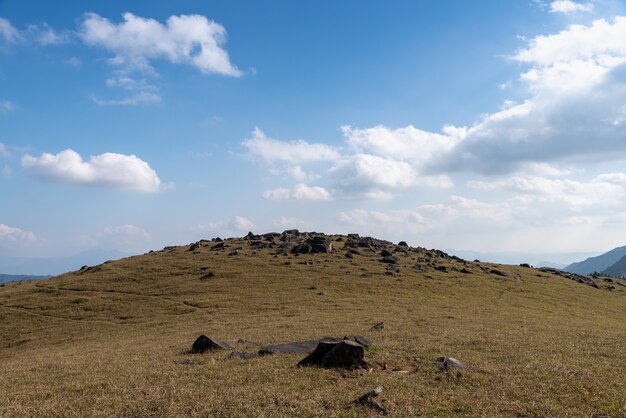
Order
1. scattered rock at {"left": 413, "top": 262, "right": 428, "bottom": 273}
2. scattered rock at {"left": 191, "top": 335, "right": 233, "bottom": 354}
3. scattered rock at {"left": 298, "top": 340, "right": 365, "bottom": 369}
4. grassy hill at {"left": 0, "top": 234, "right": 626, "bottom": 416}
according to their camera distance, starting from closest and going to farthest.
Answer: grassy hill at {"left": 0, "top": 234, "right": 626, "bottom": 416}, scattered rock at {"left": 298, "top": 340, "right": 365, "bottom": 369}, scattered rock at {"left": 191, "top": 335, "right": 233, "bottom": 354}, scattered rock at {"left": 413, "top": 262, "right": 428, "bottom": 273}

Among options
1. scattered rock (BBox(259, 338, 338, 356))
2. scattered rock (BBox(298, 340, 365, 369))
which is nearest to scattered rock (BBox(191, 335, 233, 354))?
scattered rock (BBox(259, 338, 338, 356))

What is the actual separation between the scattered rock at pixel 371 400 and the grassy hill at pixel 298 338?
16.4 inches

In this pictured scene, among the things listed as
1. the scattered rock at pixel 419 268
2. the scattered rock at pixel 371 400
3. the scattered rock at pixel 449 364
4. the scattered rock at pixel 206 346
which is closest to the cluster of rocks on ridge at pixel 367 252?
the scattered rock at pixel 419 268

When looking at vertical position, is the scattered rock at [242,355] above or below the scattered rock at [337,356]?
below

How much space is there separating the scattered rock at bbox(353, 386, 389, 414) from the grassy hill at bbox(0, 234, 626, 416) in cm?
42

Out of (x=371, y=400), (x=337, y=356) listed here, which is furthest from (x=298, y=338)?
(x=371, y=400)

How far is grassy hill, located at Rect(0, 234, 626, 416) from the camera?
17.0 meters

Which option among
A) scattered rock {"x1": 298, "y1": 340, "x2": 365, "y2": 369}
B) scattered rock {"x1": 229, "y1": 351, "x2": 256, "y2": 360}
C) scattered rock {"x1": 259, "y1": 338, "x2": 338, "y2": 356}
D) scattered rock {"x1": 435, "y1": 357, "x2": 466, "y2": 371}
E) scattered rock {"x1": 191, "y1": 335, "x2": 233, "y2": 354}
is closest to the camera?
scattered rock {"x1": 435, "y1": 357, "x2": 466, "y2": 371}

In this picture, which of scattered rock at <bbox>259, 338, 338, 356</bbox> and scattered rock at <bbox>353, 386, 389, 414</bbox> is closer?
scattered rock at <bbox>353, 386, 389, 414</bbox>

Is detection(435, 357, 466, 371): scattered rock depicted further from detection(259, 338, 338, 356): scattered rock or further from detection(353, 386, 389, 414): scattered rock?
detection(259, 338, 338, 356): scattered rock

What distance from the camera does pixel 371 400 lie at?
53.3 ft

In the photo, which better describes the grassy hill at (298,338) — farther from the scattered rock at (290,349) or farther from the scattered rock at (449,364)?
the scattered rock at (290,349)

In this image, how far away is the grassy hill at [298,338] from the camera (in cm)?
1703

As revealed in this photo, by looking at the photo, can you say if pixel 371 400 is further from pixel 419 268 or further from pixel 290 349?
pixel 419 268
